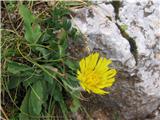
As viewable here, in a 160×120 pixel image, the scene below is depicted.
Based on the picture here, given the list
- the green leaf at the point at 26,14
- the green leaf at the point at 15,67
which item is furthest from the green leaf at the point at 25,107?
the green leaf at the point at 26,14

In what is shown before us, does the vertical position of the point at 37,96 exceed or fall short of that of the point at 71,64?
it falls short

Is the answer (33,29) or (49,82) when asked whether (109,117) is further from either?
(33,29)

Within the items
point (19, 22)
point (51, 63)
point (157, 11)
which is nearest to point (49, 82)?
point (51, 63)

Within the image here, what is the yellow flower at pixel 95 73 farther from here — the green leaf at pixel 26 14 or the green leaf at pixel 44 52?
the green leaf at pixel 26 14

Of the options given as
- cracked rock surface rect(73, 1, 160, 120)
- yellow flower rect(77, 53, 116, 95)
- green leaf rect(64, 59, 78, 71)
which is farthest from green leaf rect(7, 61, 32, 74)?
cracked rock surface rect(73, 1, 160, 120)

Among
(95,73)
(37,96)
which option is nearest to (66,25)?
(95,73)

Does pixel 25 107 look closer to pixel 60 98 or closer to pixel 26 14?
pixel 60 98
